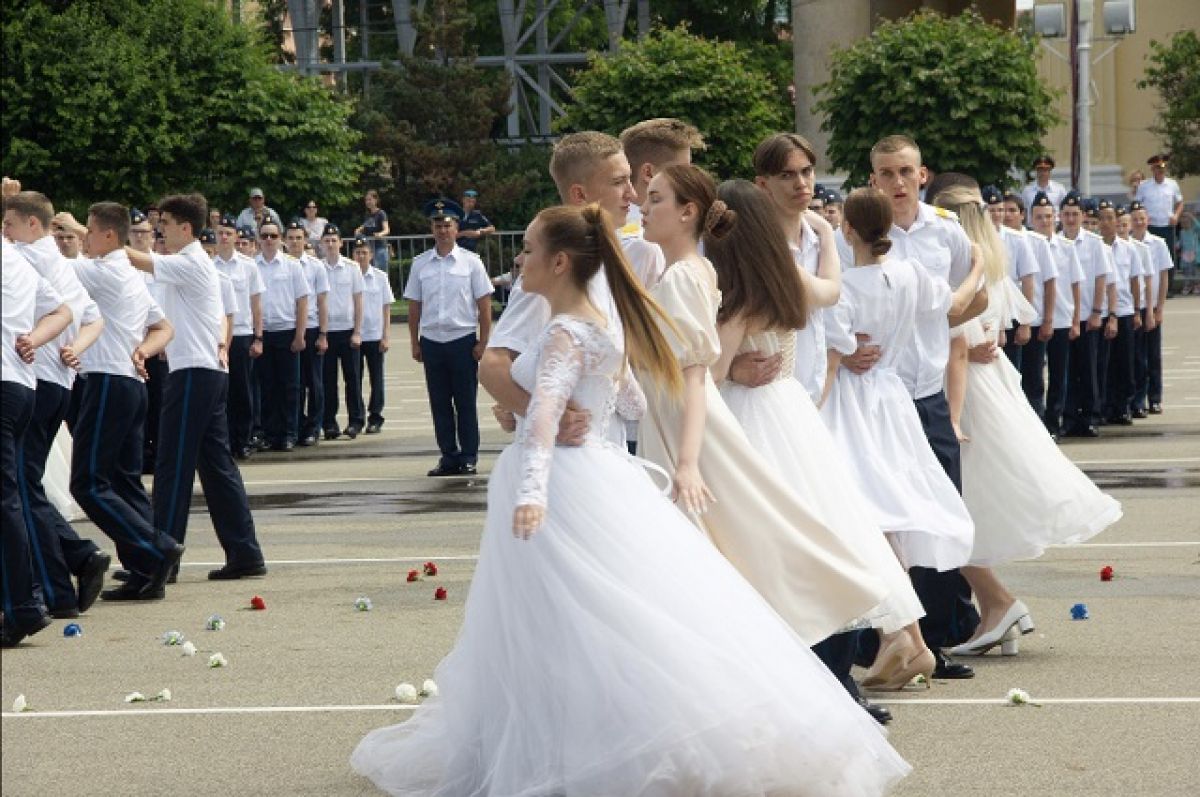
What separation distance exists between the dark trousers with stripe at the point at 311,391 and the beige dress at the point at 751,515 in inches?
570

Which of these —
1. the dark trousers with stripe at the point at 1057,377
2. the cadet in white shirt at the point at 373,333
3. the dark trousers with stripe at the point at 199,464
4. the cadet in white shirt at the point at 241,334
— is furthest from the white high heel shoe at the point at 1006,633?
the cadet in white shirt at the point at 373,333

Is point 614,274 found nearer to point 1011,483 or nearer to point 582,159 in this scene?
point 582,159

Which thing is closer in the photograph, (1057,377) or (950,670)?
(950,670)

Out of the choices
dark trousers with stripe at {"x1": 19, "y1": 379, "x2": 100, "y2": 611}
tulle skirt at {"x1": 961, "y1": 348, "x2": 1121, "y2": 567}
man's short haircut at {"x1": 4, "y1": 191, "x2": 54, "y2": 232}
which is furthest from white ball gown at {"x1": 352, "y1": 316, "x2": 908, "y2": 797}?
man's short haircut at {"x1": 4, "y1": 191, "x2": 54, "y2": 232}

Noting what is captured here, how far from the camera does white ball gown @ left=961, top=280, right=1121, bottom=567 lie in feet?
30.7

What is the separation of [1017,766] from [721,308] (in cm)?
176

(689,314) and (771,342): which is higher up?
(689,314)

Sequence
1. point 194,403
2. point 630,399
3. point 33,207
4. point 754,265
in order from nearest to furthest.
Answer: point 630,399 → point 754,265 → point 33,207 → point 194,403

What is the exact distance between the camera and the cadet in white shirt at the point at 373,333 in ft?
73.5

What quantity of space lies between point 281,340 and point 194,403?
9691mm

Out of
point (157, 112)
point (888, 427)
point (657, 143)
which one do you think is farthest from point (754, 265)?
point (157, 112)

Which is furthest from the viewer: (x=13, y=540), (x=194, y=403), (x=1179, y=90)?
(x=1179, y=90)

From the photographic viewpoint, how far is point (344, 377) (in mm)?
22766

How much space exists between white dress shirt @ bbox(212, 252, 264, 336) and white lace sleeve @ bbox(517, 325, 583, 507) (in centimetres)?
1376
